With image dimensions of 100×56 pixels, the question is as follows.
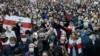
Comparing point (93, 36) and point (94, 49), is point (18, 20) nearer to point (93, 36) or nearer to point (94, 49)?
point (93, 36)

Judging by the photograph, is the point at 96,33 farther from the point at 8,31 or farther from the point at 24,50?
the point at 8,31

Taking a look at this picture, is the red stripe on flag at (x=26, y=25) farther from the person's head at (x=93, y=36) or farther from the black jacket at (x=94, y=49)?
the black jacket at (x=94, y=49)

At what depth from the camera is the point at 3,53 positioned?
13820mm

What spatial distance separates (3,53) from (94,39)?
8.91 feet

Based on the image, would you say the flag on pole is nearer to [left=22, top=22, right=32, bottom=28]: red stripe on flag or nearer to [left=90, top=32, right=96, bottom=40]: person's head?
[left=22, top=22, right=32, bottom=28]: red stripe on flag

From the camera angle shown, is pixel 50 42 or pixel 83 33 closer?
pixel 50 42

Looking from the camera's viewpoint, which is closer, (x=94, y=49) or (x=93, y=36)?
(x=94, y=49)

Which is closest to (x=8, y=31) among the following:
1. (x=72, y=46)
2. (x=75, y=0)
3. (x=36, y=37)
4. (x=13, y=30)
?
(x=13, y=30)

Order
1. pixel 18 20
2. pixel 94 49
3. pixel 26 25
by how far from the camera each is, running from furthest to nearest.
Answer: pixel 18 20, pixel 26 25, pixel 94 49

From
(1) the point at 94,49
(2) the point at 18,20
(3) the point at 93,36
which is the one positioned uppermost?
(3) the point at 93,36

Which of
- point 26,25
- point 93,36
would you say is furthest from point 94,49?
point 26,25

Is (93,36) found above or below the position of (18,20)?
above

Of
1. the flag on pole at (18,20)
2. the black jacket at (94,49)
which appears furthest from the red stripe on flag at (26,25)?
the black jacket at (94,49)

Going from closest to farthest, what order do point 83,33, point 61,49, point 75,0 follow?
1. point 61,49
2. point 83,33
3. point 75,0
